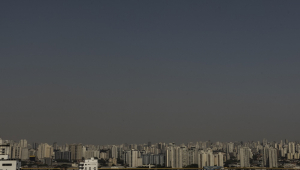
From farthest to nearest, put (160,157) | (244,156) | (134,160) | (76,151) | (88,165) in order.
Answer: (76,151) → (160,157) → (134,160) → (244,156) → (88,165)

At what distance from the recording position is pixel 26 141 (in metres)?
55.7

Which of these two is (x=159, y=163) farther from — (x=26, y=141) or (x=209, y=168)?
(x=26, y=141)

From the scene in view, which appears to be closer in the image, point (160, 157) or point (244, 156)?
point (244, 156)

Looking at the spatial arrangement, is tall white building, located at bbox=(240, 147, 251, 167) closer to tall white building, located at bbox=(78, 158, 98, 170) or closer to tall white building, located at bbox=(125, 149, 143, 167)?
tall white building, located at bbox=(125, 149, 143, 167)

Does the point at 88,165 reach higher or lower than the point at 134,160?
higher

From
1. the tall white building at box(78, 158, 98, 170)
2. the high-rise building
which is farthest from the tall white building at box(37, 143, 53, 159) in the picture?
the tall white building at box(78, 158, 98, 170)

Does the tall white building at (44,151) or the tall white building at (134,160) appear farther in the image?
the tall white building at (44,151)

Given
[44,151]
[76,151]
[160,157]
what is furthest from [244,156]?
[44,151]

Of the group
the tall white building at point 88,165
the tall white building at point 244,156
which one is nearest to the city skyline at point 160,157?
the tall white building at point 244,156

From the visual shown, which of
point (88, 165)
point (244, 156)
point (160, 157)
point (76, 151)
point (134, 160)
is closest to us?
point (88, 165)

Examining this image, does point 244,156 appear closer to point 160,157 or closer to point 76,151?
point 160,157

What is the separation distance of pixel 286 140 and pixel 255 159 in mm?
34948

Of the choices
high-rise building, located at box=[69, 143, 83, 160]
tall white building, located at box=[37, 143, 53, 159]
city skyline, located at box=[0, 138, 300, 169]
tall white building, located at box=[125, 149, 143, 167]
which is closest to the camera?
city skyline, located at box=[0, 138, 300, 169]

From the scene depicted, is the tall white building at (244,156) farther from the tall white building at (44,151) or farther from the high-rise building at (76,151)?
the tall white building at (44,151)
